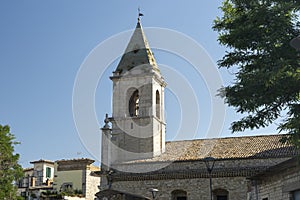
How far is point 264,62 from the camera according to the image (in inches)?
399

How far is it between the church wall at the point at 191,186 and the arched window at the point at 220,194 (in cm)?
39

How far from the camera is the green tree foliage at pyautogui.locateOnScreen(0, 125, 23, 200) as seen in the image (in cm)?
2690

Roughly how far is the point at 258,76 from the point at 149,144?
60.9ft

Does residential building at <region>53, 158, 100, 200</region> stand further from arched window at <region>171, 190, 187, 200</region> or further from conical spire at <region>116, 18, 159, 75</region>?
arched window at <region>171, 190, 187, 200</region>

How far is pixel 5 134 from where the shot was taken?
93.8 ft

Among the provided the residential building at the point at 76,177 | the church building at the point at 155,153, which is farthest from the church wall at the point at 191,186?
the residential building at the point at 76,177

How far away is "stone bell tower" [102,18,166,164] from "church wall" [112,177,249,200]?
8.26 ft

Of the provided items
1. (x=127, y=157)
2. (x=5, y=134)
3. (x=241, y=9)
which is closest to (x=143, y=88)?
(x=127, y=157)

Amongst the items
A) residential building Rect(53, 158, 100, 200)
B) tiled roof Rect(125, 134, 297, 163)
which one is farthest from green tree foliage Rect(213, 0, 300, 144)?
residential building Rect(53, 158, 100, 200)

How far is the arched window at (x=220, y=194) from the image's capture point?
24.0 m

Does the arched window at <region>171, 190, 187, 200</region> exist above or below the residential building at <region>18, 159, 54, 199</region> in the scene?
below

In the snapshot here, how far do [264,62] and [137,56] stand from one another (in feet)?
66.7

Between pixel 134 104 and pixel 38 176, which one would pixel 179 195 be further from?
pixel 38 176

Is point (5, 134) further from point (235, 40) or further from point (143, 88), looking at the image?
point (235, 40)
